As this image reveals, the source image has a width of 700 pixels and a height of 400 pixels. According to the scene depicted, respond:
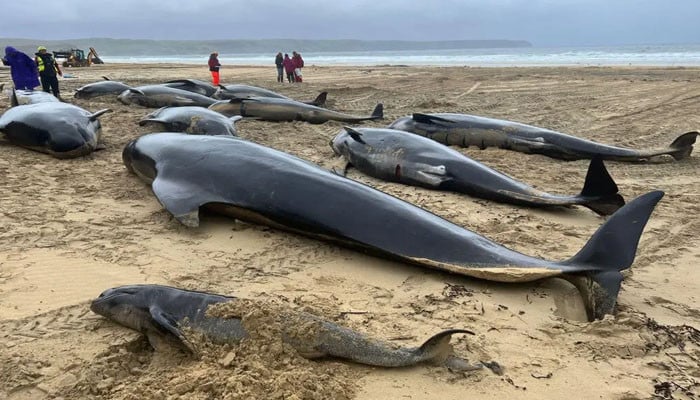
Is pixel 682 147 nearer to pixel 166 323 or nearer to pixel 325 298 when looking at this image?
pixel 325 298

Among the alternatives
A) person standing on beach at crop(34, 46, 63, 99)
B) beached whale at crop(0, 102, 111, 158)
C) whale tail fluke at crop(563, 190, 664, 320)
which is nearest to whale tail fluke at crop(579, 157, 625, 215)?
whale tail fluke at crop(563, 190, 664, 320)

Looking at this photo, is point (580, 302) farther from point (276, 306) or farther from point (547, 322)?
point (276, 306)

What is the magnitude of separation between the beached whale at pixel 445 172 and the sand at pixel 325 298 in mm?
185

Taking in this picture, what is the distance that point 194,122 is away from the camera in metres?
9.30

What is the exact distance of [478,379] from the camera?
9.70 feet

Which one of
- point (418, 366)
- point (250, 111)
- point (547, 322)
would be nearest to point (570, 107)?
point (250, 111)

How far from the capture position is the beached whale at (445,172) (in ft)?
19.1

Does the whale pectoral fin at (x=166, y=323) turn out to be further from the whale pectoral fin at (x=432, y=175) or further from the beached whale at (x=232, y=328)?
the whale pectoral fin at (x=432, y=175)

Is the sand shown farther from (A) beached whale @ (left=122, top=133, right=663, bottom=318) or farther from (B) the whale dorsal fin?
(B) the whale dorsal fin

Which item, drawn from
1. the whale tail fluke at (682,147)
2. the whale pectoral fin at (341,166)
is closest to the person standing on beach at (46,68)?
the whale pectoral fin at (341,166)

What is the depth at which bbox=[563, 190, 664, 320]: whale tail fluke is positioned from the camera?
12.3ft

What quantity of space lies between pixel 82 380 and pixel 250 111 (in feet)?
31.7

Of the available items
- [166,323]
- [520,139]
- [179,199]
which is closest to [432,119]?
[520,139]

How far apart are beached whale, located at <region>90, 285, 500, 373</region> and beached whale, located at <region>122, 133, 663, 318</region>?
1.17 meters
